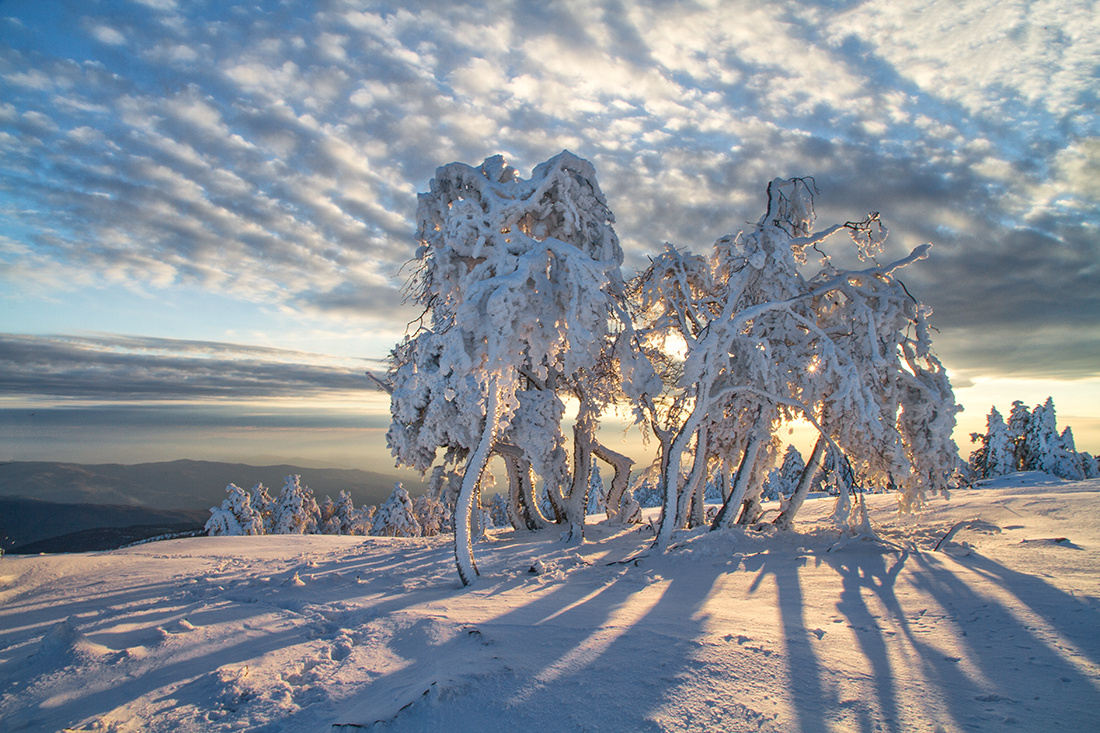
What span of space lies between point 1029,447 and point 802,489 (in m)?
30.6

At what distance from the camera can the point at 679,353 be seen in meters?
13.1

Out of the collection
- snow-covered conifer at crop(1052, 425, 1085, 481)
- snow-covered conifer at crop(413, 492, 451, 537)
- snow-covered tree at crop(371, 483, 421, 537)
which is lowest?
snow-covered conifer at crop(413, 492, 451, 537)

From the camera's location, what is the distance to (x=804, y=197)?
1259cm

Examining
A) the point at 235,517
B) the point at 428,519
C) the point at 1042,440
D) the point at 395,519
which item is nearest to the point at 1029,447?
the point at 1042,440

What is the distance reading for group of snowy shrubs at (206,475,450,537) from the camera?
3447 cm

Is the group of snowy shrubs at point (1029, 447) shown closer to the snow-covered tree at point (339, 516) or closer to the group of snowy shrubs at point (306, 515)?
the group of snowy shrubs at point (306, 515)

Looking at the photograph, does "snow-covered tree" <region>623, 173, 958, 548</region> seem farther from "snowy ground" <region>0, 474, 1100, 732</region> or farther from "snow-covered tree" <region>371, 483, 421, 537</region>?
"snow-covered tree" <region>371, 483, 421, 537</region>

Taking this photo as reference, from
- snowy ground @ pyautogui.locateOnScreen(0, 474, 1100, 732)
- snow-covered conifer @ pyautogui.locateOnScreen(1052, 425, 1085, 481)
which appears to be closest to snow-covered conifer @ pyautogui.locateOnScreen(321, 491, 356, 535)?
snowy ground @ pyautogui.locateOnScreen(0, 474, 1100, 732)

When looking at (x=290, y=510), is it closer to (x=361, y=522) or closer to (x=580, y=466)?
(x=361, y=522)

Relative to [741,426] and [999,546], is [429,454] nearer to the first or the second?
[741,426]

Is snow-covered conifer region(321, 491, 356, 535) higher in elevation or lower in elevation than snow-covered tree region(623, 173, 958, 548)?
lower

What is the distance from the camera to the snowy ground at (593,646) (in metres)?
3.36

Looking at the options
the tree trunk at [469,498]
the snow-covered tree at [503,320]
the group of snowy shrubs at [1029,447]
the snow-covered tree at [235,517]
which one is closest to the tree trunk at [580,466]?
the snow-covered tree at [503,320]

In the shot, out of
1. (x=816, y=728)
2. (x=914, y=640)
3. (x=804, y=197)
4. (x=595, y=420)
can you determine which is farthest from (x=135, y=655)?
(x=804, y=197)
